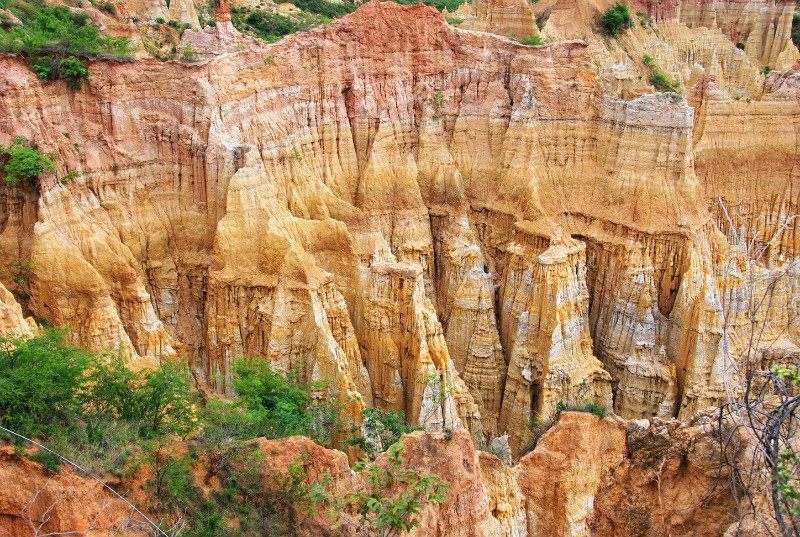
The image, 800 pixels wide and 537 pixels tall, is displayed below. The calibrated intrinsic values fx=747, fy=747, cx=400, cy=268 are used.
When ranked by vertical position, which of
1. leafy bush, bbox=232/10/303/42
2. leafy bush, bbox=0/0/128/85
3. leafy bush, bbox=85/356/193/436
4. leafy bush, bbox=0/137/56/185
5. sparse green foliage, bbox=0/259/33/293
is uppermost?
leafy bush, bbox=232/10/303/42

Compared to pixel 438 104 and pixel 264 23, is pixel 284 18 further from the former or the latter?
pixel 438 104

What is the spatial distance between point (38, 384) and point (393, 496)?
7702mm

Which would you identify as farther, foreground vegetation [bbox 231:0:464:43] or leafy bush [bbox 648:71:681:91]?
foreground vegetation [bbox 231:0:464:43]

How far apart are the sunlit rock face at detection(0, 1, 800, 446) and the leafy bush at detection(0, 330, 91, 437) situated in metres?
4.92

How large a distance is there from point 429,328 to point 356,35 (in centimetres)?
1387

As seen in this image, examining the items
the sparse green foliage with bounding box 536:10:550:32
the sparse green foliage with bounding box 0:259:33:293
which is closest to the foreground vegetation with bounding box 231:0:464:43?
the sparse green foliage with bounding box 536:10:550:32

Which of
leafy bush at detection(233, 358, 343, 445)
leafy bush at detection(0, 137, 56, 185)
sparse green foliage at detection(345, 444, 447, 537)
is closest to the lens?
sparse green foliage at detection(345, 444, 447, 537)

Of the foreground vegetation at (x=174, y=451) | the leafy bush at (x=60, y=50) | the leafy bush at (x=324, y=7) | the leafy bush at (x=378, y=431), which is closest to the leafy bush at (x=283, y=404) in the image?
the leafy bush at (x=378, y=431)

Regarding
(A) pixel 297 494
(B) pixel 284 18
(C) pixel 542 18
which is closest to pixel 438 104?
(A) pixel 297 494

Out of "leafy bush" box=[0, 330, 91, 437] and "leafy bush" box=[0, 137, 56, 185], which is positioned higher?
Result: "leafy bush" box=[0, 137, 56, 185]

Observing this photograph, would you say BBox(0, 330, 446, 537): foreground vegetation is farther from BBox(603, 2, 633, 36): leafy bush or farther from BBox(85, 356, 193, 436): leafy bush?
BBox(603, 2, 633, 36): leafy bush

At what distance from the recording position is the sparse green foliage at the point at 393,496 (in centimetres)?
1395

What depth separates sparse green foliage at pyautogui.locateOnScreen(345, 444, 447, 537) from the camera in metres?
14.0

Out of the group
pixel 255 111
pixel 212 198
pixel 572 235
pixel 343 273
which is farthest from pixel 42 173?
pixel 572 235
